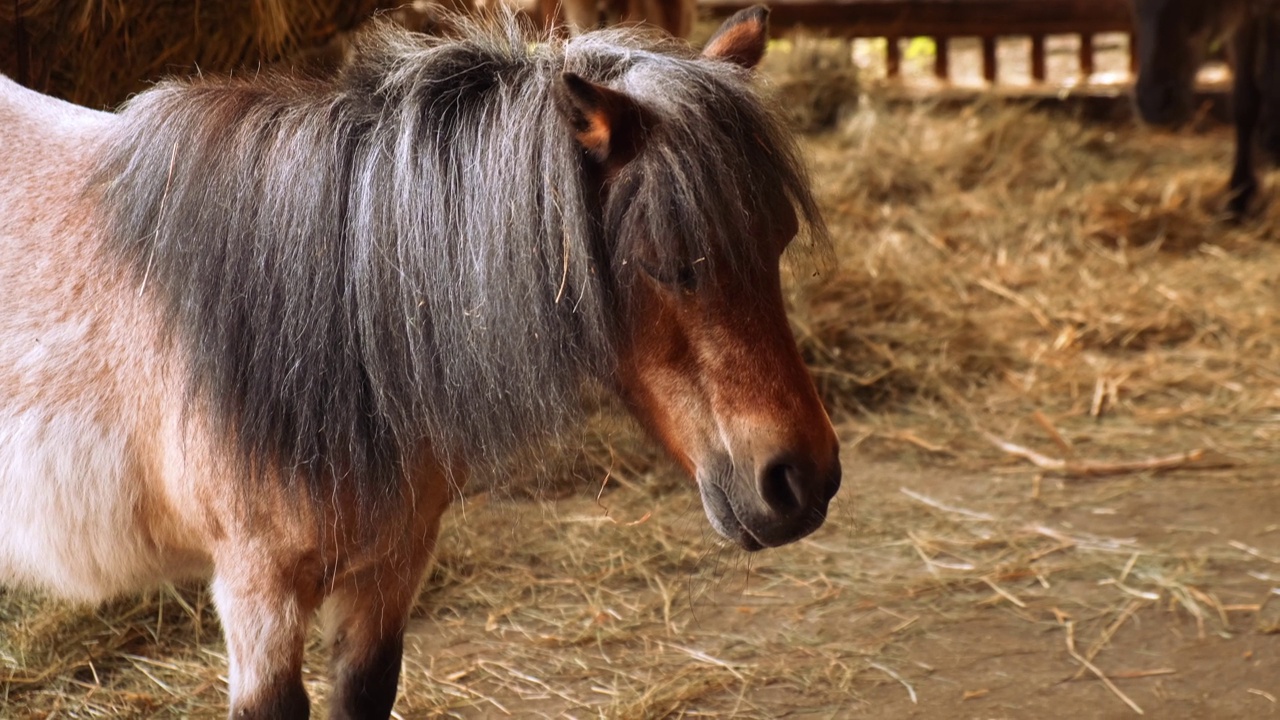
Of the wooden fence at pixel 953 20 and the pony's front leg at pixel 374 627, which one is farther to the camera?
the wooden fence at pixel 953 20

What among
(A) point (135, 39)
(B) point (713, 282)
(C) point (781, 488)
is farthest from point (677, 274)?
(A) point (135, 39)

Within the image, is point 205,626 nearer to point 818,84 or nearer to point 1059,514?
point 1059,514

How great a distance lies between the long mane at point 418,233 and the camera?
5.72 ft

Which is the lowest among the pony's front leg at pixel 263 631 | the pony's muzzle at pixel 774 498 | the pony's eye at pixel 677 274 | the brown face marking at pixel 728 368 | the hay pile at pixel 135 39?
the pony's front leg at pixel 263 631

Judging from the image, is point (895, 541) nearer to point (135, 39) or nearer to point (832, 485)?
point (832, 485)

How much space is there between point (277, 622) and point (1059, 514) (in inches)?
102

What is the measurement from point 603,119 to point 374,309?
468mm

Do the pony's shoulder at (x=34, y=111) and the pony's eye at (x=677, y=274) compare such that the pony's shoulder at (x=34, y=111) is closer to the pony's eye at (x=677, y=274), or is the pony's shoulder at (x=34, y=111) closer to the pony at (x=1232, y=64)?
the pony's eye at (x=677, y=274)

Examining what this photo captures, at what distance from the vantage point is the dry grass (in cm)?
292

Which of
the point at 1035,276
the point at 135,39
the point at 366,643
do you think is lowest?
the point at 1035,276

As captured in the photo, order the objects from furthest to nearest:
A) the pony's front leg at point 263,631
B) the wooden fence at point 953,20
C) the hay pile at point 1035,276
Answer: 1. the wooden fence at point 953,20
2. the hay pile at point 1035,276
3. the pony's front leg at point 263,631

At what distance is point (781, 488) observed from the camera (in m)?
1.74

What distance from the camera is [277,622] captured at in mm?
1963

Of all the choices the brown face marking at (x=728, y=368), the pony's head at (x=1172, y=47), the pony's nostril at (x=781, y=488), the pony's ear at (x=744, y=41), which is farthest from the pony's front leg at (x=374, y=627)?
the pony's head at (x=1172, y=47)
